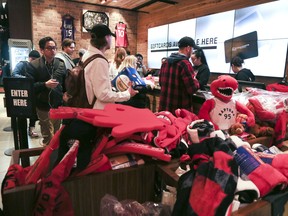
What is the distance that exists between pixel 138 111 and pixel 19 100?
1846 millimetres

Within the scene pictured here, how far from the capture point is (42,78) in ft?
9.20

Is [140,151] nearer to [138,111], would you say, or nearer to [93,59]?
[138,111]

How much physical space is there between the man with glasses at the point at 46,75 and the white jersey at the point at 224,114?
1.88 metres

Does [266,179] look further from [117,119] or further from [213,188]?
[117,119]

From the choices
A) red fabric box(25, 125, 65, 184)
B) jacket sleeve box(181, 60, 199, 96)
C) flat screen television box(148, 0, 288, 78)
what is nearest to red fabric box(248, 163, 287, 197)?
red fabric box(25, 125, 65, 184)

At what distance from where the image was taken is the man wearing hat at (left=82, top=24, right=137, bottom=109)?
170cm

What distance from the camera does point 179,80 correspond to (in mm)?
2439

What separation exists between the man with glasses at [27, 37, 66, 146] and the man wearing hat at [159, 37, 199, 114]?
126 centimetres

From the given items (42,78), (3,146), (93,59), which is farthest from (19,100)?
(3,146)

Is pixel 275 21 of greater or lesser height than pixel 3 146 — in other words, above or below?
above

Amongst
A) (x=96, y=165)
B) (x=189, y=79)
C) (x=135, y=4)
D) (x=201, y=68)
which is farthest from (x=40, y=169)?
(x=135, y=4)

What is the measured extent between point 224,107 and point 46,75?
2.16 meters

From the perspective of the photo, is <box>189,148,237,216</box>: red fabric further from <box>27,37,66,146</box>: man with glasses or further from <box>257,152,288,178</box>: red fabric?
<box>27,37,66,146</box>: man with glasses

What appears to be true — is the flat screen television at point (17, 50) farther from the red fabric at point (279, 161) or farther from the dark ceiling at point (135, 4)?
the red fabric at point (279, 161)
